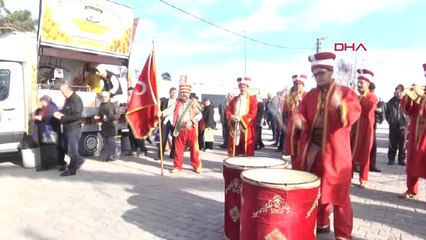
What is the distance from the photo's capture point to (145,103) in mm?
8367

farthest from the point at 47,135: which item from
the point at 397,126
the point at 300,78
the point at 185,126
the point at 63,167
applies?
the point at 397,126

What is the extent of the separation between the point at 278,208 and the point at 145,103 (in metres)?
5.50

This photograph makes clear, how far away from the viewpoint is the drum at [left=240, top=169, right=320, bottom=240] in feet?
10.8

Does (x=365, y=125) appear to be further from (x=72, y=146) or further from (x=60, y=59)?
(x=60, y=59)

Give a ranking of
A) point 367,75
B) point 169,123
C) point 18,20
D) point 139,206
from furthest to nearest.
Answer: point 18,20
point 169,123
point 367,75
point 139,206

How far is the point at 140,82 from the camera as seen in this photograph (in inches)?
333

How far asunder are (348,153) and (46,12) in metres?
7.80

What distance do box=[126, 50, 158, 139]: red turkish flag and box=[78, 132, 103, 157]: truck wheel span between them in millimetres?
2426

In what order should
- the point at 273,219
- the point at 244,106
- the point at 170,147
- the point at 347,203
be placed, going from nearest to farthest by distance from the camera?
the point at 273,219
the point at 347,203
the point at 244,106
the point at 170,147

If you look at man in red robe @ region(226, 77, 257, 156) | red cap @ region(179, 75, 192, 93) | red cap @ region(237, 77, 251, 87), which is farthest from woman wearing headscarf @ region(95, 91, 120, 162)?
red cap @ region(237, 77, 251, 87)

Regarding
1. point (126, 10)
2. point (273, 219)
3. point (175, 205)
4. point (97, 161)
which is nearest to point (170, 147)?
point (97, 161)

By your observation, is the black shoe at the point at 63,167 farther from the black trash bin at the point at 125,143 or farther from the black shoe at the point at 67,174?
the black trash bin at the point at 125,143

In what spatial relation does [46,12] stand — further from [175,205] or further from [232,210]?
[232,210]

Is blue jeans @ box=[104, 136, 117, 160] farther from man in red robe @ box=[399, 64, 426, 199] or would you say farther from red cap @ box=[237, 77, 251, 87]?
man in red robe @ box=[399, 64, 426, 199]
